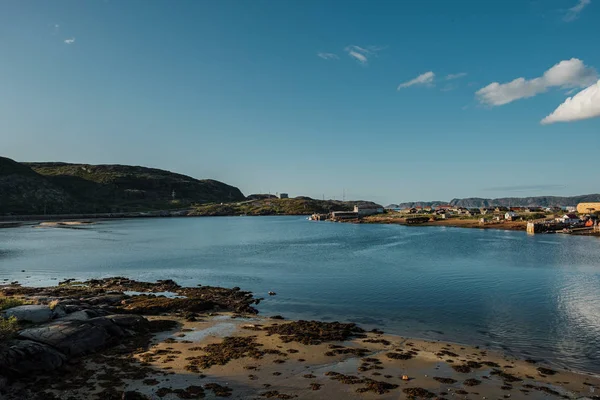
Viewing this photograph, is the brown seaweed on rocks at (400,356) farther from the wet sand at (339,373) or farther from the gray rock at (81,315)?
the gray rock at (81,315)

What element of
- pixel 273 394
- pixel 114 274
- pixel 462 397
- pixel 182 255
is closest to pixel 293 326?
pixel 273 394

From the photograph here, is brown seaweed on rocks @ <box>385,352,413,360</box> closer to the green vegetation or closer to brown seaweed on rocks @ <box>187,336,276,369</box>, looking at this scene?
brown seaweed on rocks @ <box>187,336,276,369</box>

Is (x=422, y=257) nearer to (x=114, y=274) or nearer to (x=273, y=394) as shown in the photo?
(x=114, y=274)

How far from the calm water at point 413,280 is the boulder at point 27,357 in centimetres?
1870

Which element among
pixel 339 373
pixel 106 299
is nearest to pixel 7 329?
pixel 106 299

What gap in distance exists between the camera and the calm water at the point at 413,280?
2942 centimetres

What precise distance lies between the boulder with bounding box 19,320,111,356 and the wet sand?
6.92 ft

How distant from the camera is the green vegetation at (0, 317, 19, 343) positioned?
69.9 ft

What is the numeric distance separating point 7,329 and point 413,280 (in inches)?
1684

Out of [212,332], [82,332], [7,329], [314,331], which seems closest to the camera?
[7,329]

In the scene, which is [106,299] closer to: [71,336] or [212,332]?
[71,336]

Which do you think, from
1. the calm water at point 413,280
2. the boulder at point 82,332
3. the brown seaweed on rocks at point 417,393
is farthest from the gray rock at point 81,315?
the brown seaweed on rocks at point 417,393

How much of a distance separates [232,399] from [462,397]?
10.8m

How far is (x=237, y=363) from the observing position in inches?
886
